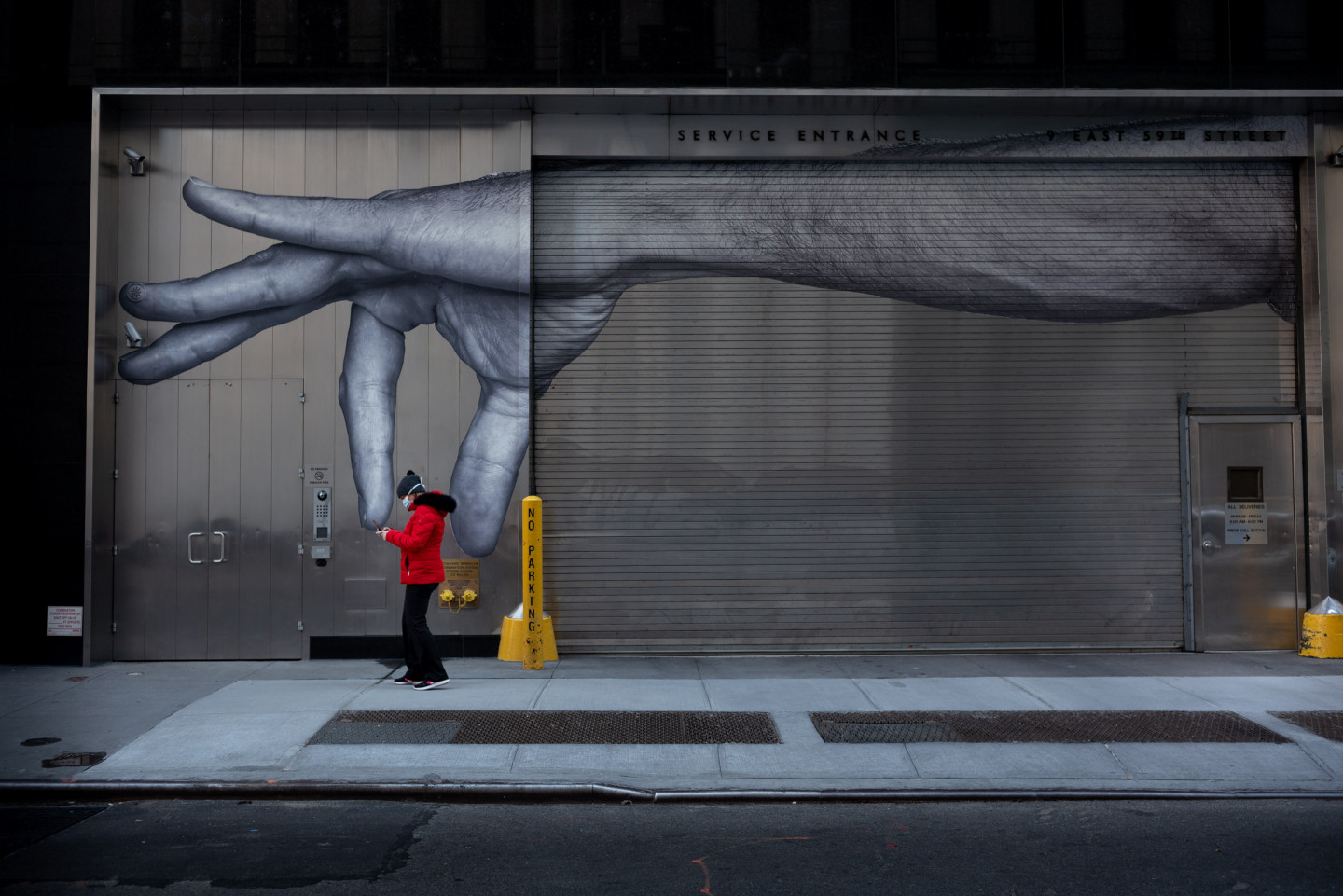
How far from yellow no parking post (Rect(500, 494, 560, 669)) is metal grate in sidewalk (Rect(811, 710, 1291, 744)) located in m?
2.92

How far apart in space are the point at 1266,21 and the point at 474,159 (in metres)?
8.07

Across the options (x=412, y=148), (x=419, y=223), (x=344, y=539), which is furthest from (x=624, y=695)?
(x=412, y=148)

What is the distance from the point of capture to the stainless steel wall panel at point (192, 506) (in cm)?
993

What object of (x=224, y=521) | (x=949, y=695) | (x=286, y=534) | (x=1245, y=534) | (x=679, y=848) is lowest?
(x=679, y=848)

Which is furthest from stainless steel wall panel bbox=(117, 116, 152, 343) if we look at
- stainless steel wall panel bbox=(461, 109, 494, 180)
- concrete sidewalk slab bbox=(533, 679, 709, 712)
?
concrete sidewalk slab bbox=(533, 679, 709, 712)

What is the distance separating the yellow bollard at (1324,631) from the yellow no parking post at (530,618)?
299 inches

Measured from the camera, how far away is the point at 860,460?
10375 millimetres

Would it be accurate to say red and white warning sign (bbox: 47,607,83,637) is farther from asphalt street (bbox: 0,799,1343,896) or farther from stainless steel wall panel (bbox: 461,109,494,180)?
stainless steel wall panel (bbox: 461,109,494,180)

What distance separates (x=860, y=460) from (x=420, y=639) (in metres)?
4.73

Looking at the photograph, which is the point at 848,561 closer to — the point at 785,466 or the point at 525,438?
the point at 785,466

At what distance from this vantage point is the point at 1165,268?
1045cm

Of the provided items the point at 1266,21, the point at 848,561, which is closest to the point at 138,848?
the point at 848,561

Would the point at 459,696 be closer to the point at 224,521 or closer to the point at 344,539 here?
the point at 344,539

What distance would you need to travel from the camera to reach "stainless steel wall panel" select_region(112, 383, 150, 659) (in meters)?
9.91
